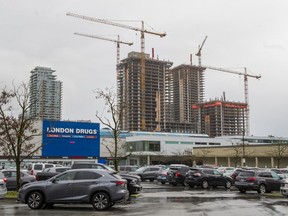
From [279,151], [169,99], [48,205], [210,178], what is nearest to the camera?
[48,205]

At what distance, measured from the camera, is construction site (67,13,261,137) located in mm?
152125

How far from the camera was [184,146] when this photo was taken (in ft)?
352

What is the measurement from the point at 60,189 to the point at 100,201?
1608mm

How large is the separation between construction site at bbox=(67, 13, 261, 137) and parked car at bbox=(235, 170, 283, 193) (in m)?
108

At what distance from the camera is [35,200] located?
51.0ft

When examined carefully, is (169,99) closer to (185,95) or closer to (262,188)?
(185,95)

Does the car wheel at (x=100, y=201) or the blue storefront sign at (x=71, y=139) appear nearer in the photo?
the car wheel at (x=100, y=201)

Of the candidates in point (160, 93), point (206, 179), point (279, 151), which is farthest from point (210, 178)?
point (160, 93)

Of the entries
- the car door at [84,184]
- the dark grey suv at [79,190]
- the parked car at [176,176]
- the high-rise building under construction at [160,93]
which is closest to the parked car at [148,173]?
the parked car at [176,176]

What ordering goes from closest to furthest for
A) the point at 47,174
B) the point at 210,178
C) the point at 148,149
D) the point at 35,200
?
1. the point at 35,200
2. the point at 47,174
3. the point at 210,178
4. the point at 148,149

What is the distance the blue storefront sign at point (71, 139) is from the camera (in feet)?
234

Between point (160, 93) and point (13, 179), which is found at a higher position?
point (160, 93)

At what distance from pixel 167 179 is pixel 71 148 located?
41.4m

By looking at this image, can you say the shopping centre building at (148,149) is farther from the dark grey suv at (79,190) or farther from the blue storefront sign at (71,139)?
the dark grey suv at (79,190)
